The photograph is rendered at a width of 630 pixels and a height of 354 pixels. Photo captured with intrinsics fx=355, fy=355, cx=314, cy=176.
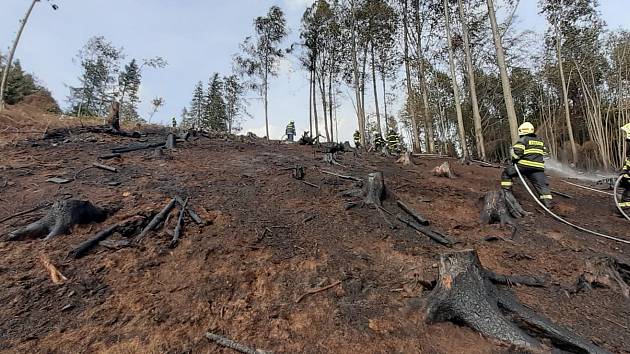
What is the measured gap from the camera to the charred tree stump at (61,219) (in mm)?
4207

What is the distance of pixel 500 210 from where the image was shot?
564 centimetres

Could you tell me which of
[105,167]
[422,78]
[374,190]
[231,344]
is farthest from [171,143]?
A: [422,78]

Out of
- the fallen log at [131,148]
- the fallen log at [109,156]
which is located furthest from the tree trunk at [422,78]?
the fallen log at [109,156]

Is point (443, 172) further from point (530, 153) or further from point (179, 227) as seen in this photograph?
point (179, 227)

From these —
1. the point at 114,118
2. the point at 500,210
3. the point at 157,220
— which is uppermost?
the point at 114,118

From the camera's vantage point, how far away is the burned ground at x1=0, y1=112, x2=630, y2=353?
291 cm

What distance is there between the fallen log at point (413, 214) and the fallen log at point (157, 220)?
3493mm

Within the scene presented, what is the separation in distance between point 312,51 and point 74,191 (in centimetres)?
2232

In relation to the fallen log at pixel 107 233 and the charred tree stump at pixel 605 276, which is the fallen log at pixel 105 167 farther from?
the charred tree stump at pixel 605 276

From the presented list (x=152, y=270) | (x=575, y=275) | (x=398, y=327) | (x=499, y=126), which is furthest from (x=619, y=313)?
(x=499, y=126)

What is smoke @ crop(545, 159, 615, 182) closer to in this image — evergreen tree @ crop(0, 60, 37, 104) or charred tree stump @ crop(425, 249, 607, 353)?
charred tree stump @ crop(425, 249, 607, 353)

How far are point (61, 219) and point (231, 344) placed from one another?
9.95ft

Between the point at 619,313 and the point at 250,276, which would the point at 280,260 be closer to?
the point at 250,276

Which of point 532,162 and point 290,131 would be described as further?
point 290,131
